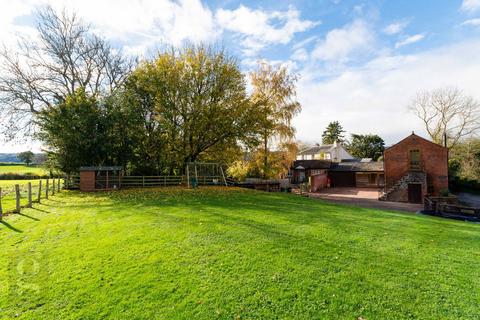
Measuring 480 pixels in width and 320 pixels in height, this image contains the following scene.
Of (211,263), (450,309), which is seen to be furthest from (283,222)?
(450,309)

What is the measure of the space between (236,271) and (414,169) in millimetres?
29642

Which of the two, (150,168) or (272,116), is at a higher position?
(272,116)

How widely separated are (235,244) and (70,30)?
27.1 m

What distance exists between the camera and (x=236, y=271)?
5148 mm

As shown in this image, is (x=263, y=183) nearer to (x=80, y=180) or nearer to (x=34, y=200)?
(x=80, y=180)

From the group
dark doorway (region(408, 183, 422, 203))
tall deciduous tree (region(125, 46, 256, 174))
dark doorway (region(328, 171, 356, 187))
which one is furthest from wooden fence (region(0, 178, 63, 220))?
dark doorway (region(328, 171, 356, 187))

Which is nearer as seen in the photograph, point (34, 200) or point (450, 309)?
point (450, 309)

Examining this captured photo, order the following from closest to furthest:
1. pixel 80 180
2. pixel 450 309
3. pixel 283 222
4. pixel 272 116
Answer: pixel 450 309 < pixel 283 222 < pixel 80 180 < pixel 272 116

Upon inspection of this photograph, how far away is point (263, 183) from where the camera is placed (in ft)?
83.8

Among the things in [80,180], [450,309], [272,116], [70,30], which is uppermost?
[70,30]

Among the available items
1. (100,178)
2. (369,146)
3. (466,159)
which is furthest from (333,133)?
(100,178)

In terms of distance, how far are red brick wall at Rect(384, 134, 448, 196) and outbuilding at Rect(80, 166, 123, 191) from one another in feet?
94.1

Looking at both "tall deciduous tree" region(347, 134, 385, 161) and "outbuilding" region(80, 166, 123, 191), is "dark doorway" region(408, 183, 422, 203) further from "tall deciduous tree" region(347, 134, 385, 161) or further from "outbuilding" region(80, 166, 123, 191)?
"tall deciduous tree" region(347, 134, 385, 161)

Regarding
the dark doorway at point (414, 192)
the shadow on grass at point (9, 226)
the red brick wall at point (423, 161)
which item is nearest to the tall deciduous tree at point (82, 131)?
the shadow on grass at point (9, 226)
